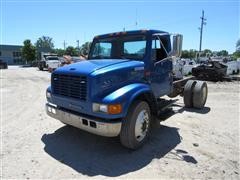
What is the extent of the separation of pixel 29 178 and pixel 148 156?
6.84 ft

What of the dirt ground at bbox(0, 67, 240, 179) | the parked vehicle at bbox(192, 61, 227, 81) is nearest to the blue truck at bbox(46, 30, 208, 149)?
the dirt ground at bbox(0, 67, 240, 179)

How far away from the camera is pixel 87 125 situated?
397 cm

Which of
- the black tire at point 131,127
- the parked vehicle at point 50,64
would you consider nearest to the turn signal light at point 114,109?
the black tire at point 131,127

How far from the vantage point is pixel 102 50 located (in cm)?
564

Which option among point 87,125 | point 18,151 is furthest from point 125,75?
point 18,151

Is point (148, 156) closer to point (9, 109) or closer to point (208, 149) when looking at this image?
point (208, 149)

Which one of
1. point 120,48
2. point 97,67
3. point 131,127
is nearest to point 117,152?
point 131,127

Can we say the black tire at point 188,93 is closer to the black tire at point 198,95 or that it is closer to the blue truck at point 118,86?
the black tire at point 198,95

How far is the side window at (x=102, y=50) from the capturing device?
5484 millimetres

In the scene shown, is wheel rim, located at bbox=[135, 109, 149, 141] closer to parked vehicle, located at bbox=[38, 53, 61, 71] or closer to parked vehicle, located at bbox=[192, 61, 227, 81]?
parked vehicle, located at bbox=[192, 61, 227, 81]

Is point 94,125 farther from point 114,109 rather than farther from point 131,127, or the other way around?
point 131,127

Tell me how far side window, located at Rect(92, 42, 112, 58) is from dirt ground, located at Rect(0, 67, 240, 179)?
1.98 metres

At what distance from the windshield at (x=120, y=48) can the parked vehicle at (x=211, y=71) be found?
13256mm

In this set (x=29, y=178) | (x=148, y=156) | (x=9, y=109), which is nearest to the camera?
(x=29, y=178)
